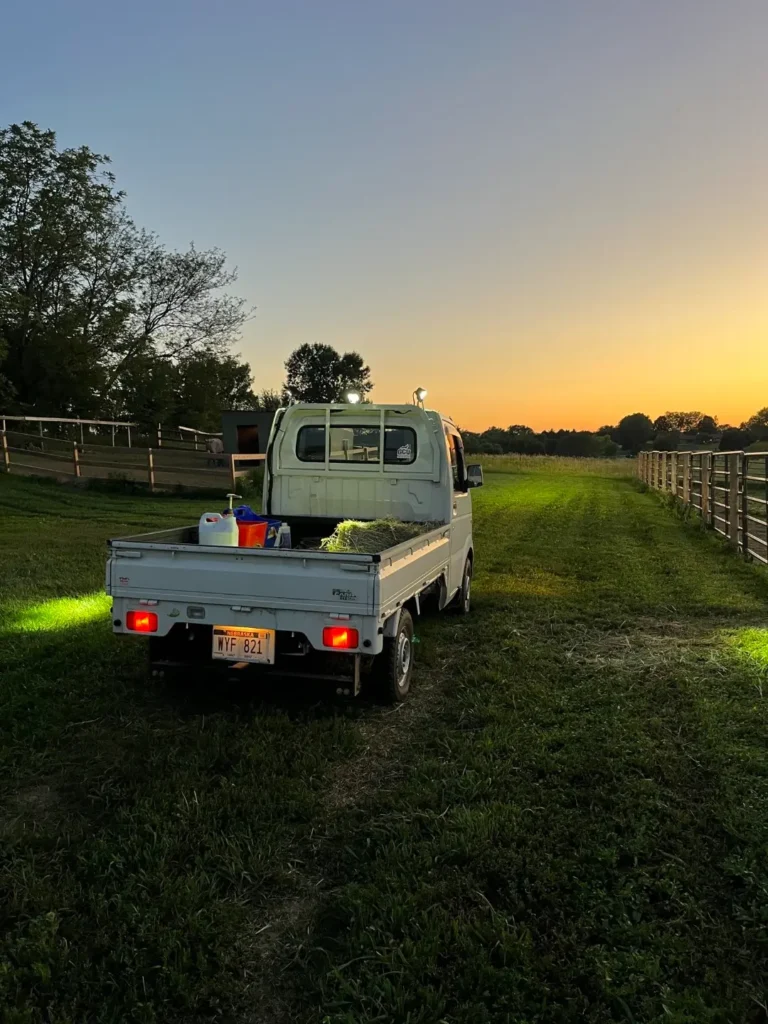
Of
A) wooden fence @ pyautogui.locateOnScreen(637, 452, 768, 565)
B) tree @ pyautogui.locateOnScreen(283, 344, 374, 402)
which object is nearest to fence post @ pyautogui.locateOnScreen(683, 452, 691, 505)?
wooden fence @ pyautogui.locateOnScreen(637, 452, 768, 565)

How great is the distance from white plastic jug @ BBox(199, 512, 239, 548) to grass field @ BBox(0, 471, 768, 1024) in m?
1.08

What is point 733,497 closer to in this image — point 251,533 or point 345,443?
point 345,443

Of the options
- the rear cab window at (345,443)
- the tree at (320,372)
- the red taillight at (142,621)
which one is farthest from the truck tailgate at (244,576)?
the tree at (320,372)

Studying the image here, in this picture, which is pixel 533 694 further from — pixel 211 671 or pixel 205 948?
pixel 205 948

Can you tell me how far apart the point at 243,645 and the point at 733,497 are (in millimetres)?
9465

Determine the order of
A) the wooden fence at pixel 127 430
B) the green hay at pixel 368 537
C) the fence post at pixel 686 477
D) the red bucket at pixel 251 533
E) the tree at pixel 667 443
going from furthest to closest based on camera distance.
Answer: the tree at pixel 667 443, the wooden fence at pixel 127 430, the fence post at pixel 686 477, the red bucket at pixel 251 533, the green hay at pixel 368 537

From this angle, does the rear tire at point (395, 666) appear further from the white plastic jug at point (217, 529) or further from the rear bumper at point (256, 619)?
the white plastic jug at point (217, 529)

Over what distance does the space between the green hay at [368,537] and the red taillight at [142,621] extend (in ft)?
4.03

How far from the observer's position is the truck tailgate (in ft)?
13.3

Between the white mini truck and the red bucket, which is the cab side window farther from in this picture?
the red bucket

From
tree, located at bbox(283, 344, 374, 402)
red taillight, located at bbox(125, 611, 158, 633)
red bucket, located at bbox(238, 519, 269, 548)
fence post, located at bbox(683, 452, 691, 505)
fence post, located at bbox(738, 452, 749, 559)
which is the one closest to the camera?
red taillight, located at bbox(125, 611, 158, 633)

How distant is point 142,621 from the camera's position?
14.6ft

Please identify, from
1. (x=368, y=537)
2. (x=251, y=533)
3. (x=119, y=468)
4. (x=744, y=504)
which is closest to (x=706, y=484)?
(x=744, y=504)

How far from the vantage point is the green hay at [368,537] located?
5.00m
